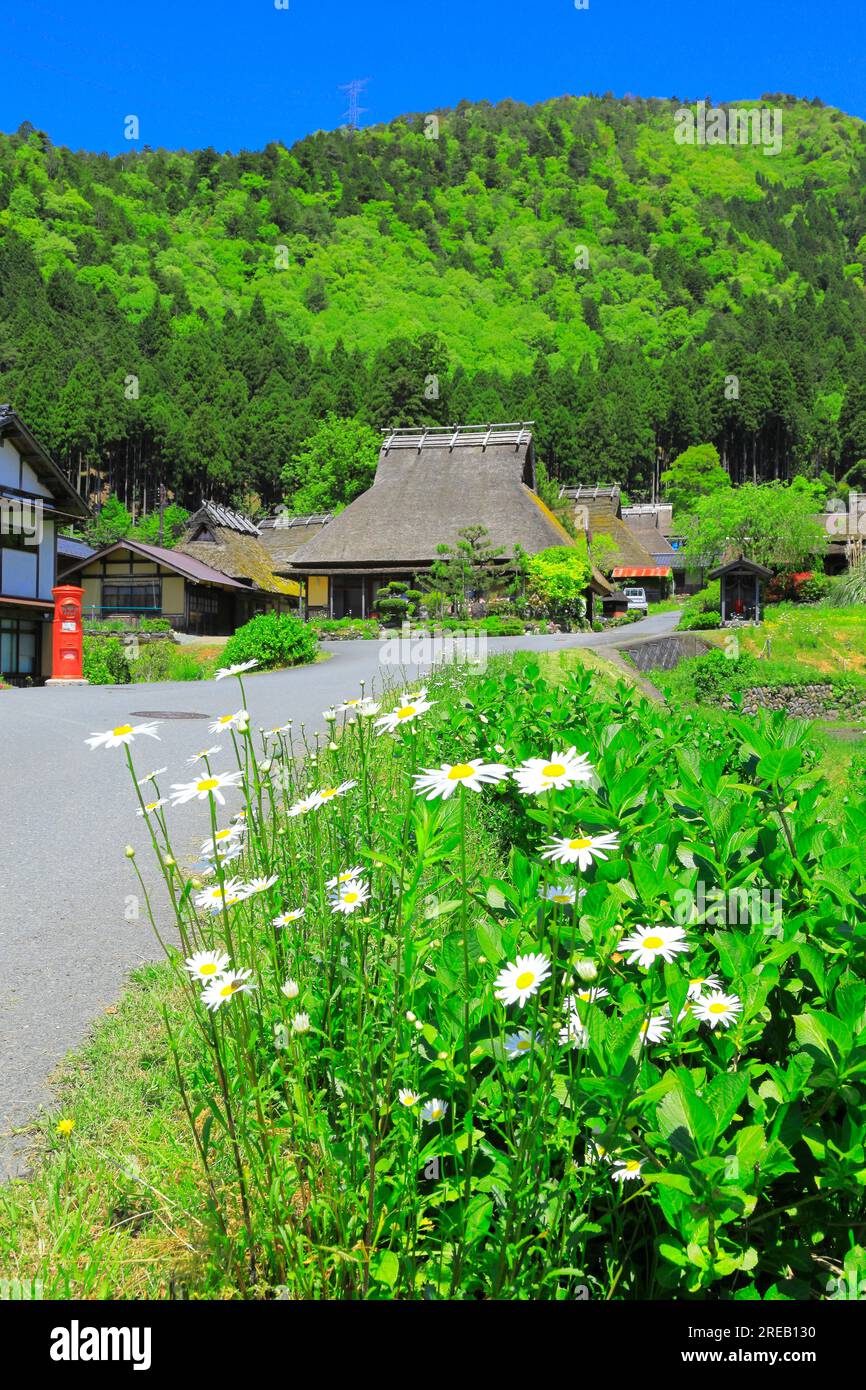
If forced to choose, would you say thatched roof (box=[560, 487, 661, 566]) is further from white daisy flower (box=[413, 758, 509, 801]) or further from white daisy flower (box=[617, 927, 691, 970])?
white daisy flower (box=[413, 758, 509, 801])

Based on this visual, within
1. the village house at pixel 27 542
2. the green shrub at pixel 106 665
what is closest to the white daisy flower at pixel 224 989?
the green shrub at pixel 106 665

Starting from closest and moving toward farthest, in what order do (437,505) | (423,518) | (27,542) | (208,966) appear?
(208,966), (27,542), (423,518), (437,505)

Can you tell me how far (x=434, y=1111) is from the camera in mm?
1559

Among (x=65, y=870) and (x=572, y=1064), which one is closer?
(x=572, y=1064)

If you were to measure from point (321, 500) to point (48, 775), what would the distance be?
6044 cm

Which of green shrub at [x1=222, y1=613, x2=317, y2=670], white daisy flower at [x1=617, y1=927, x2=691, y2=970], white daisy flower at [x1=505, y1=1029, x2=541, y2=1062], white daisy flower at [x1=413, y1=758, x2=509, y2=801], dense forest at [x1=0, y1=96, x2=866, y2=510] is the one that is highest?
dense forest at [x1=0, y1=96, x2=866, y2=510]

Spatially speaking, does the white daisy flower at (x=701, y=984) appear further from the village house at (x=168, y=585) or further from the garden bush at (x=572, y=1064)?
the village house at (x=168, y=585)

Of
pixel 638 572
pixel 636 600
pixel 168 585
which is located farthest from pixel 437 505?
pixel 638 572

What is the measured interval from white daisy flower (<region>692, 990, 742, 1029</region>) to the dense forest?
72309mm

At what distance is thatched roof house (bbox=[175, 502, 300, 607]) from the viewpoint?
4085cm

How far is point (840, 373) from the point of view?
3418 inches

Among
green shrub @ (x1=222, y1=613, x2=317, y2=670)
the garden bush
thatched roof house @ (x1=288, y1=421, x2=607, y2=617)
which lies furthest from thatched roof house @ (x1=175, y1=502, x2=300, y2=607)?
the garden bush

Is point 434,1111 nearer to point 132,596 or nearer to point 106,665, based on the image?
point 106,665

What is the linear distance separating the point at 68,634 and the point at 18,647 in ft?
30.7
